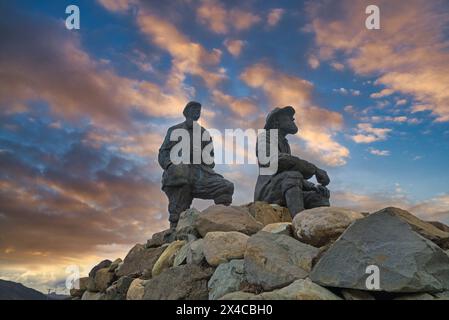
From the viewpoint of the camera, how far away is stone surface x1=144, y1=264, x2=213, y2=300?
4.77m

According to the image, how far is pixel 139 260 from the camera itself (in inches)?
327

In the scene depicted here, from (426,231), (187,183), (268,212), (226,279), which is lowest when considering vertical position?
(226,279)

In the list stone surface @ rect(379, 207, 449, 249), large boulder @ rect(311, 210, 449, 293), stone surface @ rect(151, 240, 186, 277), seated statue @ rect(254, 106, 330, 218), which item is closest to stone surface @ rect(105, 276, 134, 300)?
stone surface @ rect(151, 240, 186, 277)

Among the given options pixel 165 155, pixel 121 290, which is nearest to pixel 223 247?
pixel 121 290

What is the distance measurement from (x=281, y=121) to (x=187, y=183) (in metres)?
2.66

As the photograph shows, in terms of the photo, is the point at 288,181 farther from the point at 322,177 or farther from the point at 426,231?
the point at 426,231

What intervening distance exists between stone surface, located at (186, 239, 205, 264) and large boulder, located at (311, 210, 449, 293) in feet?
5.71
